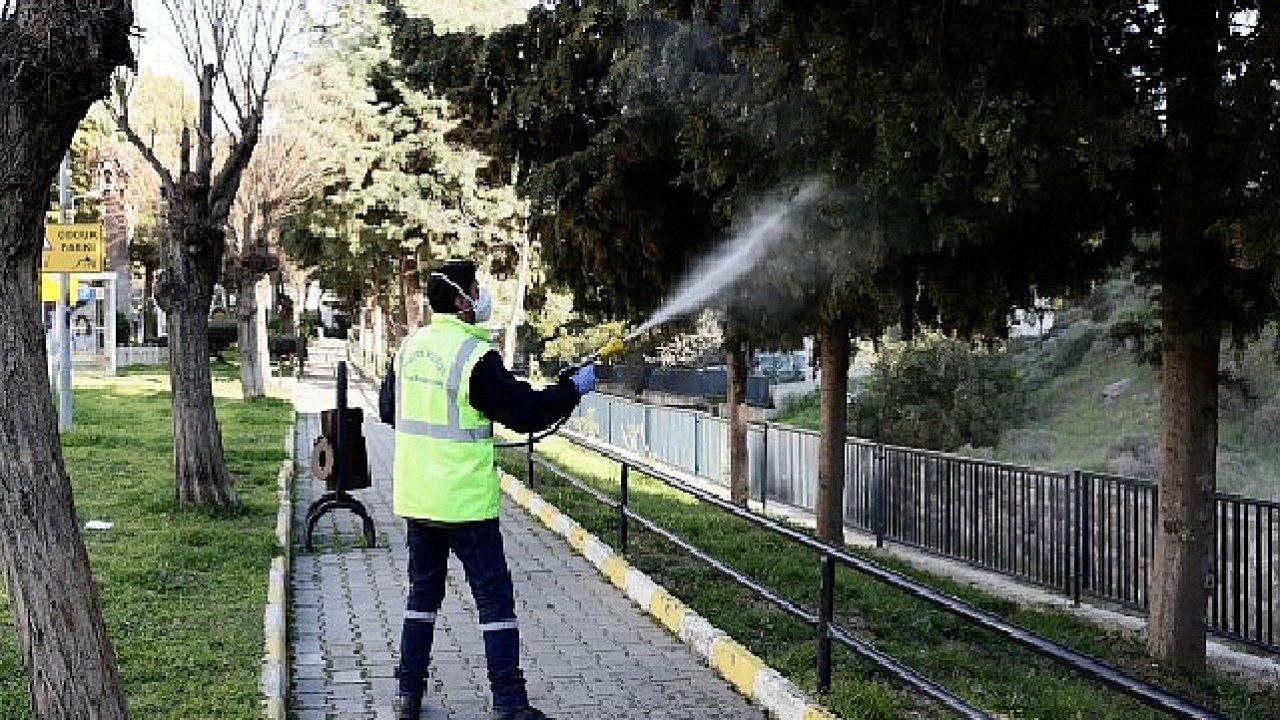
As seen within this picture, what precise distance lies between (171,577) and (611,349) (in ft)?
12.9

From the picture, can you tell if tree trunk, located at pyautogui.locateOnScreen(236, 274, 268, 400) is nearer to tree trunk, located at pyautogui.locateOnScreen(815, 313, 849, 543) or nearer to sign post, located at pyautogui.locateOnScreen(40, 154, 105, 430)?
sign post, located at pyautogui.locateOnScreen(40, 154, 105, 430)

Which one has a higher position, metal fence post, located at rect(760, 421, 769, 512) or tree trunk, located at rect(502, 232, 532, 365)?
tree trunk, located at rect(502, 232, 532, 365)

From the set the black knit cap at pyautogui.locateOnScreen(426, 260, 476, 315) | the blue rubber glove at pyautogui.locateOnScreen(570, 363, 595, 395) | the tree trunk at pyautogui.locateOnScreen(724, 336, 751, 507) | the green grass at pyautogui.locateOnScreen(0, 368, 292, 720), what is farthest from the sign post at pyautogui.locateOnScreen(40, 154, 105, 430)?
the blue rubber glove at pyautogui.locateOnScreen(570, 363, 595, 395)

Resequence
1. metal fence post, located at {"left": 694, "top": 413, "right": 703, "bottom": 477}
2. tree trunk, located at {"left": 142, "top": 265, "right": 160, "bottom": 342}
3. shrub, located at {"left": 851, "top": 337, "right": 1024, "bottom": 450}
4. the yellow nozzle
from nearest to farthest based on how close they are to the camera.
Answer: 1. the yellow nozzle
2. metal fence post, located at {"left": 694, "top": 413, "right": 703, "bottom": 477}
3. shrub, located at {"left": 851, "top": 337, "right": 1024, "bottom": 450}
4. tree trunk, located at {"left": 142, "top": 265, "right": 160, "bottom": 342}

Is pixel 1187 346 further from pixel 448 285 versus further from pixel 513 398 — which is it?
pixel 448 285

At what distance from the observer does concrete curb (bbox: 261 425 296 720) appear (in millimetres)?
6449

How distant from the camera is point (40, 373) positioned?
16.8 feet

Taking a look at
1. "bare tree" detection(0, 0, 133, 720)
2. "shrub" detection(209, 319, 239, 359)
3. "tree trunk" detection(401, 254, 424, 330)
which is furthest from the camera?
"shrub" detection(209, 319, 239, 359)

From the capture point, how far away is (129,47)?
17.1ft

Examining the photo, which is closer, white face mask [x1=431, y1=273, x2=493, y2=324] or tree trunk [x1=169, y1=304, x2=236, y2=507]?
white face mask [x1=431, y1=273, x2=493, y2=324]

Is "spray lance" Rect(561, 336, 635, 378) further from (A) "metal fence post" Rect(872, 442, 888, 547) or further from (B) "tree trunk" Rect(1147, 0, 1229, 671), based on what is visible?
(A) "metal fence post" Rect(872, 442, 888, 547)

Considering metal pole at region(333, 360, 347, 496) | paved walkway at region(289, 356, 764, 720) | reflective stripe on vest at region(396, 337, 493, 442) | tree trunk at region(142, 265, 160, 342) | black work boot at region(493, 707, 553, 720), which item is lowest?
paved walkway at region(289, 356, 764, 720)

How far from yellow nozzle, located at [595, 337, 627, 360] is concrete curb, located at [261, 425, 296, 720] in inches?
81.4

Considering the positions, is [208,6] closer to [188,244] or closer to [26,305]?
[188,244]
